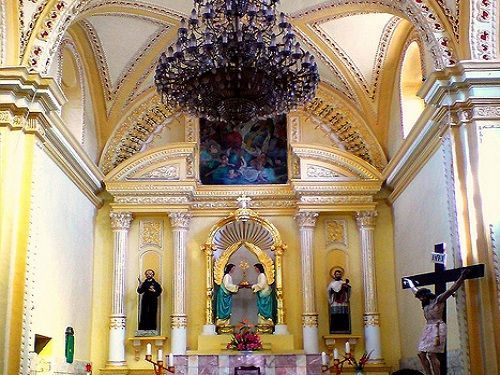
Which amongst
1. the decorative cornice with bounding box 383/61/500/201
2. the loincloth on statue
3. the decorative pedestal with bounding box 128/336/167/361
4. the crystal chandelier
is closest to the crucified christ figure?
the loincloth on statue

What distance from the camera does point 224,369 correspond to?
40.1 ft

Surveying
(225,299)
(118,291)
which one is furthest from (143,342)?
(225,299)

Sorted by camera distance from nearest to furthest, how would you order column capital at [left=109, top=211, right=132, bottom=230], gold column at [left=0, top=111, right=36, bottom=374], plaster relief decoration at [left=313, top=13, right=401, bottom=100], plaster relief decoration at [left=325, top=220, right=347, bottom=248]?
gold column at [left=0, top=111, right=36, bottom=374] → plaster relief decoration at [left=313, top=13, right=401, bottom=100] → column capital at [left=109, top=211, right=132, bottom=230] → plaster relief decoration at [left=325, top=220, right=347, bottom=248]

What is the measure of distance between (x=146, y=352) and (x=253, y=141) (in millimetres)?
4404

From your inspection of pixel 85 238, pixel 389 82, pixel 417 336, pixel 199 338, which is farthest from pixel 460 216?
pixel 85 238

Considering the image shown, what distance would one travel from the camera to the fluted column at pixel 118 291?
496 inches

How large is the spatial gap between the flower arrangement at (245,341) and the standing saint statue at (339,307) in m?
1.42

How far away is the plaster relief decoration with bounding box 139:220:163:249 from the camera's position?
13461 millimetres

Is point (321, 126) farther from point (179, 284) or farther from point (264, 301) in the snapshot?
point (179, 284)

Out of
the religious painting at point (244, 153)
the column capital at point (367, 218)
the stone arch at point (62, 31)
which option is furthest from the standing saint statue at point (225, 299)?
the stone arch at point (62, 31)

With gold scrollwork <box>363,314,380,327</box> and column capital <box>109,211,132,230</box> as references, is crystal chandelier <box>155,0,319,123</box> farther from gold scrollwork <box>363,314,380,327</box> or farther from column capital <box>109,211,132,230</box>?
gold scrollwork <box>363,314,380,327</box>

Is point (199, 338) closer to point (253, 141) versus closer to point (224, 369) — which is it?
point (224, 369)

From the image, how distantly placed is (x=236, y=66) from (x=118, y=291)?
628 centimetres

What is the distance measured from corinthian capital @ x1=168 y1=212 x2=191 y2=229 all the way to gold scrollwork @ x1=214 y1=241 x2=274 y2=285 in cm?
90
